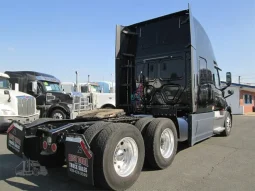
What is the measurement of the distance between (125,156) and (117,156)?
178mm

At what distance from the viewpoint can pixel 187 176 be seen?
4766 millimetres

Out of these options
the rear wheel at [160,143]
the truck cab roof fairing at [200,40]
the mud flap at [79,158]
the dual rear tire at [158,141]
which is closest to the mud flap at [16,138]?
the mud flap at [79,158]

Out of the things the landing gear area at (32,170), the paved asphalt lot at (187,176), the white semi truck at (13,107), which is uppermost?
the white semi truck at (13,107)

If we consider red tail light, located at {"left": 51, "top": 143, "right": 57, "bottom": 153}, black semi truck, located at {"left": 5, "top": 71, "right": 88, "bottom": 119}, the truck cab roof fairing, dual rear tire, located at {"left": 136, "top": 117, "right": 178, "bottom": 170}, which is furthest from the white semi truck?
the truck cab roof fairing

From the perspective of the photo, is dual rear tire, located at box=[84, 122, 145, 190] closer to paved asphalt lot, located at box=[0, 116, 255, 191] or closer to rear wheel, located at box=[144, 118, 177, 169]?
paved asphalt lot, located at box=[0, 116, 255, 191]

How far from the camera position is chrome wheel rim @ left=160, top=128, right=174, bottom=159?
17.7 feet

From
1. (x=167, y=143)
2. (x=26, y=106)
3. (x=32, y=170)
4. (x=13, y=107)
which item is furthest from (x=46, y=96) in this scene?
(x=167, y=143)

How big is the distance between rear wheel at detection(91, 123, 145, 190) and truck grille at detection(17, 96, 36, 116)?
7.29m

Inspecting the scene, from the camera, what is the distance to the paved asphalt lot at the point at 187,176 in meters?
4.20

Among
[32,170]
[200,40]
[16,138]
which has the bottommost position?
[32,170]

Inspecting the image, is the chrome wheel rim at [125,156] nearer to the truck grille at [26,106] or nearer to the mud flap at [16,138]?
the mud flap at [16,138]

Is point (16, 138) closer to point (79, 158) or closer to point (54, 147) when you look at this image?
point (54, 147)

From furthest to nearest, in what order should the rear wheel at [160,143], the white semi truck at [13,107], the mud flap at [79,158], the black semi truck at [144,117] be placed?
the white semi truck at [13,107] < the rear wheel at [160,143] < the black semi truck at [144,117] < the mud flap at [79,158]

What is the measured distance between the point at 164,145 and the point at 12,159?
343 cm
